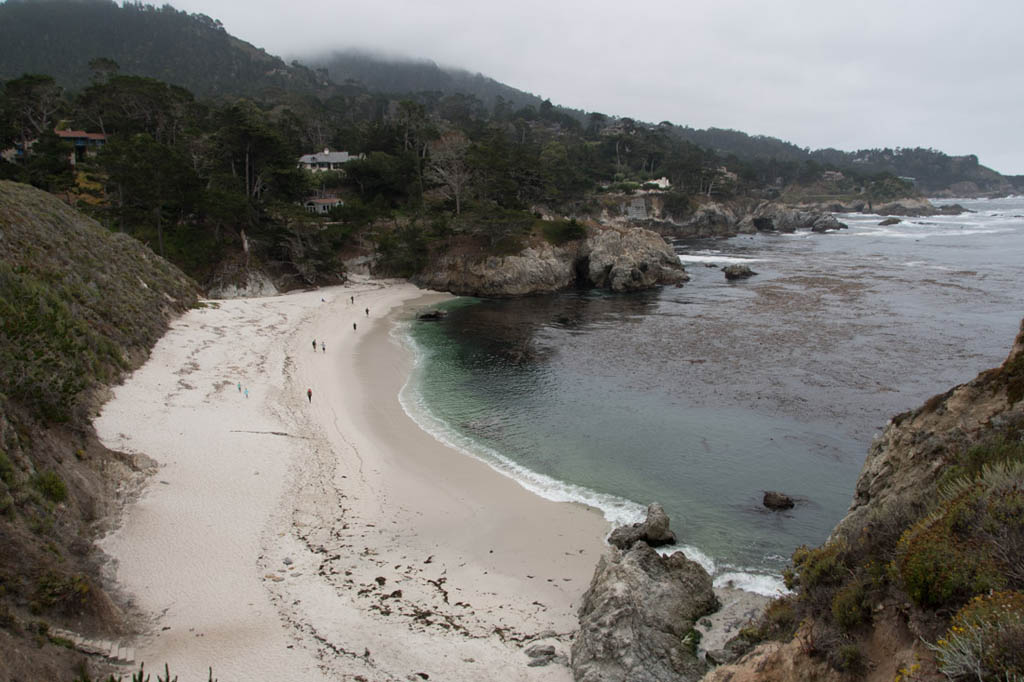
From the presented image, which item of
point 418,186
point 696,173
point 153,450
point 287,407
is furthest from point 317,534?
point 696,173

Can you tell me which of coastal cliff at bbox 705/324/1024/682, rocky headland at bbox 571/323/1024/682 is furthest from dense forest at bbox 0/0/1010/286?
coastal cliff at bbox 705/324/1024/682

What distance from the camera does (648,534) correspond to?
16656 millimetres

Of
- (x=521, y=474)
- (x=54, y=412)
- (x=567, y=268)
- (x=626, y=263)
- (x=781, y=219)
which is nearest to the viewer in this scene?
(x=54, y=412)

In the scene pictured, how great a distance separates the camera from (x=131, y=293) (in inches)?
1220

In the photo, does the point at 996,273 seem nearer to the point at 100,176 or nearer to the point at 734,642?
the point at 734,642

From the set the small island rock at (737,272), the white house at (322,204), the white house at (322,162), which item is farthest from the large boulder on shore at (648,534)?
the white house at (322,162)

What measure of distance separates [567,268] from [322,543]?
46792 millimetres

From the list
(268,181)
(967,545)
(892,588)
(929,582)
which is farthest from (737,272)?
(929,582)

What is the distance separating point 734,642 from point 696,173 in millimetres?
113740

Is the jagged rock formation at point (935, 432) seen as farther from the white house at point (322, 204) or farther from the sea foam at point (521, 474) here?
the white house at point (322, 204)

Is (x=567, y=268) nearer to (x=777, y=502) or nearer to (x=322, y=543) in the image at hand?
(x=777, y=502)

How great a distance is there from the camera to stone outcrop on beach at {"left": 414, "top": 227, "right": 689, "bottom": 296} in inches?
2196

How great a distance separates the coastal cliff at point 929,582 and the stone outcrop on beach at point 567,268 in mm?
45880

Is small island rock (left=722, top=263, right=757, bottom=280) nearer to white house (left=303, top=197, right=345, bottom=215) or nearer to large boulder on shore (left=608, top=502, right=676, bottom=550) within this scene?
white house (left=303, top=197, right=345, bottom=215)
